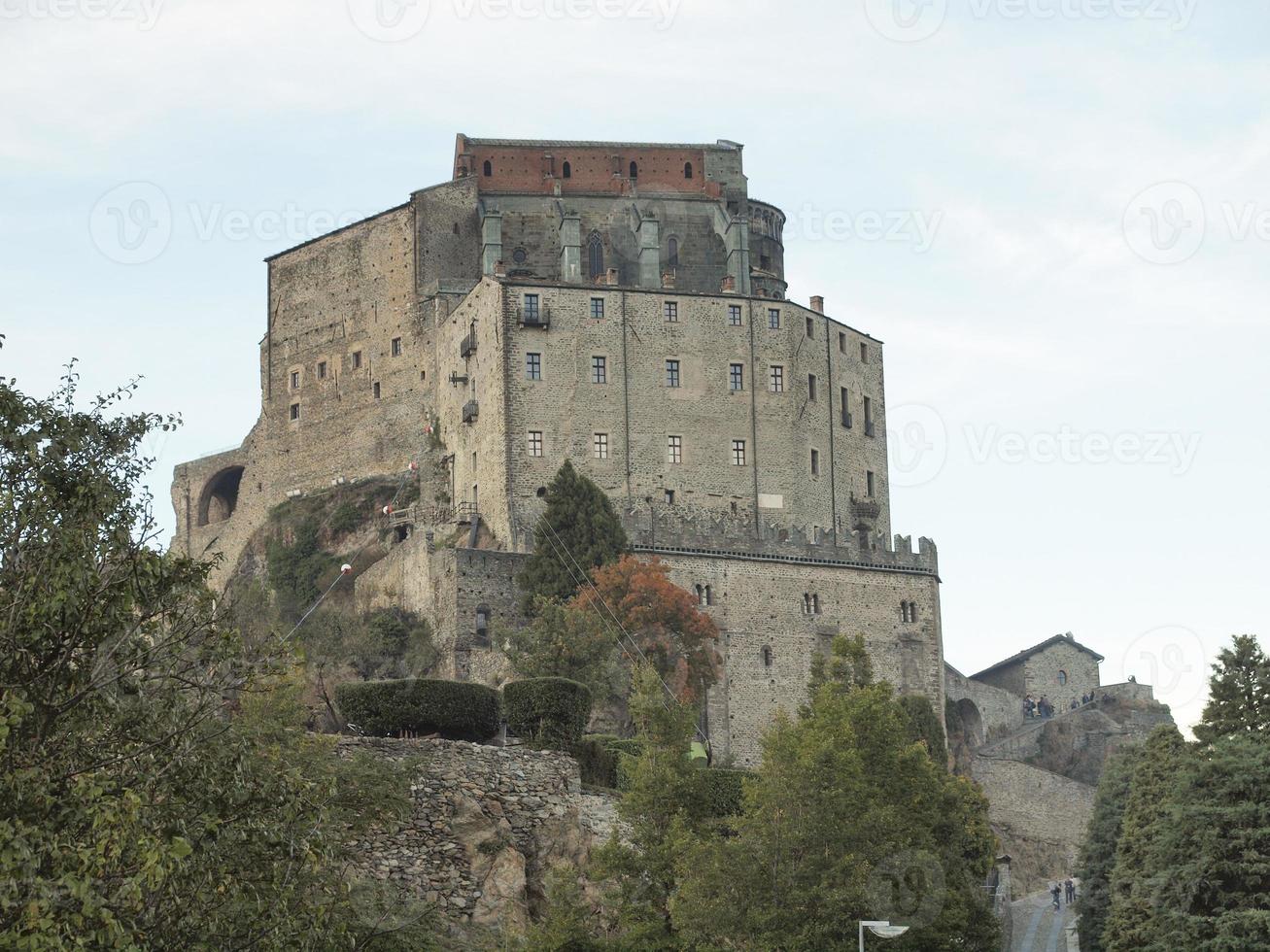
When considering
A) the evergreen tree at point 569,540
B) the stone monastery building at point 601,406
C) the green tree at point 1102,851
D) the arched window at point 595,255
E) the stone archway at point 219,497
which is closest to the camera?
the green tree at point 1102,851

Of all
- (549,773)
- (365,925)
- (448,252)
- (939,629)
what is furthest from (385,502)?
(365,925)

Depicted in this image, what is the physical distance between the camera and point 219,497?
112 meters

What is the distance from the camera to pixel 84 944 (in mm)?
21172

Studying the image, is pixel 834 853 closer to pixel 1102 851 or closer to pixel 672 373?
pixel 1102 851

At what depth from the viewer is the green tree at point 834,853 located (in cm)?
4066

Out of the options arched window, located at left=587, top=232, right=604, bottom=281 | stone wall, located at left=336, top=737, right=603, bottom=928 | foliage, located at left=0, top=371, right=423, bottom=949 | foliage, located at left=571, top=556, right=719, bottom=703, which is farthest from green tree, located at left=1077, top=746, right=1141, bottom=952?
arched window, located at left=587, top=232, right=604, bottom=281

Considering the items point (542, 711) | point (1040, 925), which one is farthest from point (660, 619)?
point (542, 711)

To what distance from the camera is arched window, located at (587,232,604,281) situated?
334ft

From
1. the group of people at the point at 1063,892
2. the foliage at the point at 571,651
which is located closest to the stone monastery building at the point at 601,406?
the foliage at the point at 571,651

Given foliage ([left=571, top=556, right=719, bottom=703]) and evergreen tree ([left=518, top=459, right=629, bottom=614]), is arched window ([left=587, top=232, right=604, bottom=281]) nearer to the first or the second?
evergreen tree ([left=518, top=459, right=629, bottom=614])

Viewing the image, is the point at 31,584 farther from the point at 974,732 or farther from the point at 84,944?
the point at 974,732

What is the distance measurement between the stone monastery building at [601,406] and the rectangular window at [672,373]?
55 mm

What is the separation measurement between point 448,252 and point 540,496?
20124 millimetres

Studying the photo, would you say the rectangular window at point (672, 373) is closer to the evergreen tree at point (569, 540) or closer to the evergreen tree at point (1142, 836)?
the evergreen tree at point (569, 540)
